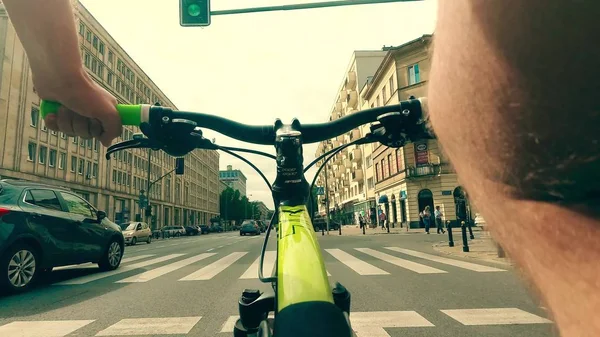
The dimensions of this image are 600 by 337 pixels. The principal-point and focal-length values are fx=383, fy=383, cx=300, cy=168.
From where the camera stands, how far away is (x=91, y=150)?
1389 inches

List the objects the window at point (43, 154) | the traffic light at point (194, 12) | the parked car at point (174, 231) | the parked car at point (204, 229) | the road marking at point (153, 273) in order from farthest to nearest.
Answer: the parked car at point (204, 229) < the parked car at point (174, 231) < the window at point (43, 154) < the traffic light at point (194, 12) < the road marking at point (153, 273)

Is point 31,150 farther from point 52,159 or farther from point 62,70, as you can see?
point 62,70

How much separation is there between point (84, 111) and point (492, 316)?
4019 mm

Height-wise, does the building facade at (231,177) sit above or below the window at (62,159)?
above

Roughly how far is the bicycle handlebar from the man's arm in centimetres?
8

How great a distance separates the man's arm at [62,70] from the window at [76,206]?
20.2 ft

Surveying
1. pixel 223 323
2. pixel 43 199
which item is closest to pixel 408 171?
pixel 43 199

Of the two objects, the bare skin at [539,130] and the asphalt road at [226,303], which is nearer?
the bare skin at [539,130]

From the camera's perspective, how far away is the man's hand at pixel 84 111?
4.12ft

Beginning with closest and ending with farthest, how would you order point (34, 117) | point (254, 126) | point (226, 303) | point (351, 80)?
point (254, 126) → point (226, 303) → point (34, 117) → point (351, 80)

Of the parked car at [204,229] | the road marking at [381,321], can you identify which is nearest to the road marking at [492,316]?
the road marking at [381,321]

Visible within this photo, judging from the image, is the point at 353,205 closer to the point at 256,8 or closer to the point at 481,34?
the point at 256,8


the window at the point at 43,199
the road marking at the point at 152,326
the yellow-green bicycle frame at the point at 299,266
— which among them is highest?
the window at the point at 43,199

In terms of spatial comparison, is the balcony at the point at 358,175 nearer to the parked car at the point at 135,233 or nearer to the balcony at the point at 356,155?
the balcony at the point at 356,155
